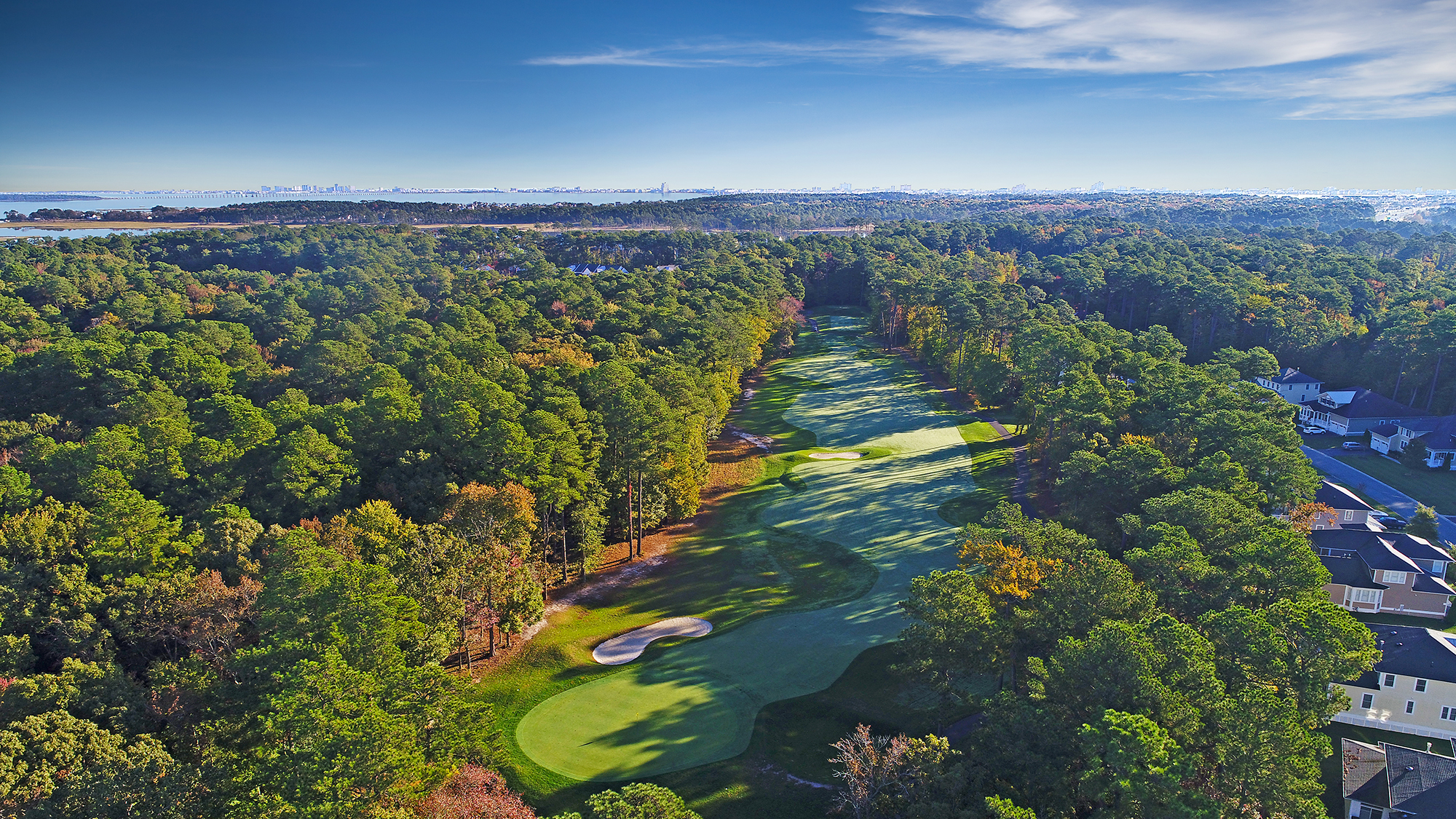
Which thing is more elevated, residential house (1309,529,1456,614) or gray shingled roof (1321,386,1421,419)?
gray shingled roof (1321,386,1421,419)

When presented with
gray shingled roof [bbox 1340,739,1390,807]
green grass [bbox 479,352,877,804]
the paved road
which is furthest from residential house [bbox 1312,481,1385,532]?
green grass [bbox 479,352,877,804]

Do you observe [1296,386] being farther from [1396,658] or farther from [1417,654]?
[1396,658]

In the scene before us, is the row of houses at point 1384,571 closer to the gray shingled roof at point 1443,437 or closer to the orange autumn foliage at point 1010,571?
the orange autumn foliage at point 1010,571

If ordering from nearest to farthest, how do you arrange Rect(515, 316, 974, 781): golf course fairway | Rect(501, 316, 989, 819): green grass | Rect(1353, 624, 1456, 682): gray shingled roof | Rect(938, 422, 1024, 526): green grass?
Rect(501, 316, 989, 819): green grass < Rect(515, 316, 974, 781): golf course fairway < Rect(1353, 624, 1456, 682): gray shingled roof < Rect(938, 422, 1024, 526): green grass

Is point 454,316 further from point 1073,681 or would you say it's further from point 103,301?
point 1073,681

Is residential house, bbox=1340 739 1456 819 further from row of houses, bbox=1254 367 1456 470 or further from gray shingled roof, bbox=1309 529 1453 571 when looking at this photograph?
Result: row of houses, bbox=1254 367 1456 470

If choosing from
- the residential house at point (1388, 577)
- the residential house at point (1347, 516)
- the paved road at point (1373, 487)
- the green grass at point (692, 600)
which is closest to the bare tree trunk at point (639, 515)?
the green grass at point (692, 600)

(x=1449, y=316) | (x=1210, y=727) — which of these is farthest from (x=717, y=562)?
(x=1449, y=316)
